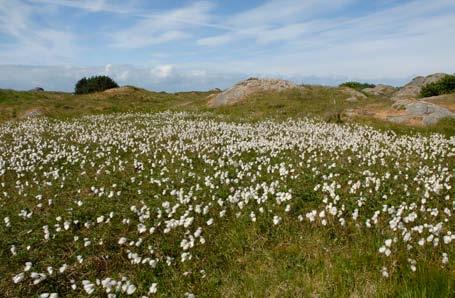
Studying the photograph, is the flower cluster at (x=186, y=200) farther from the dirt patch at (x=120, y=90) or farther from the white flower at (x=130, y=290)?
the dirt patch at (x=120, y=90)

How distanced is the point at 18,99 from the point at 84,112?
33.1 feet

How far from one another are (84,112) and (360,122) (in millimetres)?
23257

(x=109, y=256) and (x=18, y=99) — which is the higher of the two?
(x=18, y=99)

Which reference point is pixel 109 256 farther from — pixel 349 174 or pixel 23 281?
pixel 349 174

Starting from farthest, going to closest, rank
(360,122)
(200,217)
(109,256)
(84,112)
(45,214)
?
1. (84,112)
2. (360,122)
3. (45,214)
4. (200,217)
5. (109,256)

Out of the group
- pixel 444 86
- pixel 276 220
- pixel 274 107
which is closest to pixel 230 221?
pixel 276 220

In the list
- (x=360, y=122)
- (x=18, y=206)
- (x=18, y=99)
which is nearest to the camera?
(x=18, y=206)

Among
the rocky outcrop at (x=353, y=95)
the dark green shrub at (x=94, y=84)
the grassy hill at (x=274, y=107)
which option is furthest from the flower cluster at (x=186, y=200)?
the dark green shrub at (x=94, y=84)

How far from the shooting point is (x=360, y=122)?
22.2m

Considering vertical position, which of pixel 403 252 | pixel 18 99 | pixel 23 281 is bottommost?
pixel 23 281

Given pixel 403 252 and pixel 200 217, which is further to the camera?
pixel 200 217

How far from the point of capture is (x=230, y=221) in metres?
8.56

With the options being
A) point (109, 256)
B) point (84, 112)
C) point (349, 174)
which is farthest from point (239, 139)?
point (84, 112)

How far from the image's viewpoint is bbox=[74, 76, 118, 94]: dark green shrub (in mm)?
58750
